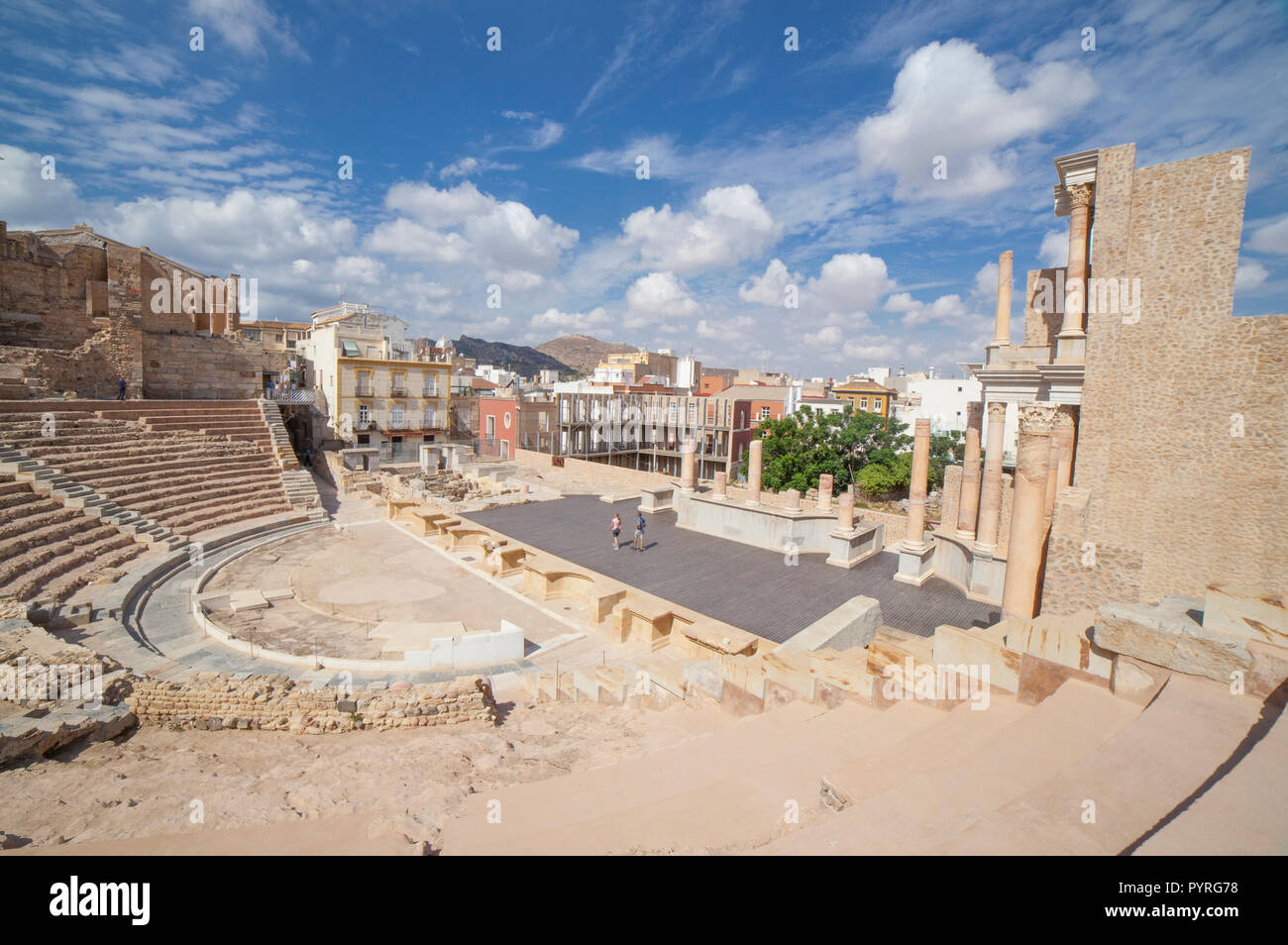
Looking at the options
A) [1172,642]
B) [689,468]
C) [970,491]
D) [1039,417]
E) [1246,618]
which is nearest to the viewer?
[1172,642]

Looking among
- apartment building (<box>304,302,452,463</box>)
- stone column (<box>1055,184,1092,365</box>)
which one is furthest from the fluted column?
apartment building (<box>304,302,452,463</box>)

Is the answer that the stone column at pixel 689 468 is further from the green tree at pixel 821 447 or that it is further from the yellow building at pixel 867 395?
the yellow building at pixel 867 395

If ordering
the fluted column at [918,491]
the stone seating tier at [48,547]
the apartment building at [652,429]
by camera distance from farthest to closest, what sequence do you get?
1. the apartment building at [652,429]
2. the fluted column at [918,491]
3. the stone seating tier at [48,547]

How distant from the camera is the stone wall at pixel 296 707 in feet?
25.2

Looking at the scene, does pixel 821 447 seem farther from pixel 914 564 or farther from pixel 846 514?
pixel 914 564

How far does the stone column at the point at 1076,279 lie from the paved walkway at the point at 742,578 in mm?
5810

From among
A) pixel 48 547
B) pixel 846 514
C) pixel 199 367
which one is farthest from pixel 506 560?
pixel 199 367

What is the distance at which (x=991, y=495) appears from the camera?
14.2 metres

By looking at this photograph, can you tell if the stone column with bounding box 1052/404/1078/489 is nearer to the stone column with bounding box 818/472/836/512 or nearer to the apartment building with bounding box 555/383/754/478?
the stone column with bounding box 818/472/836/512

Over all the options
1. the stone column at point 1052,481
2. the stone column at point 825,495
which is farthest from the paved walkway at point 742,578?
the stone column at point 1052,481

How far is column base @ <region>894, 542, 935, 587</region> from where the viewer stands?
603 inches

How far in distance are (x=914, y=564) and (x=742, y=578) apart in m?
4.63

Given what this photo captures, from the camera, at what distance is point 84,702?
7875 mm
